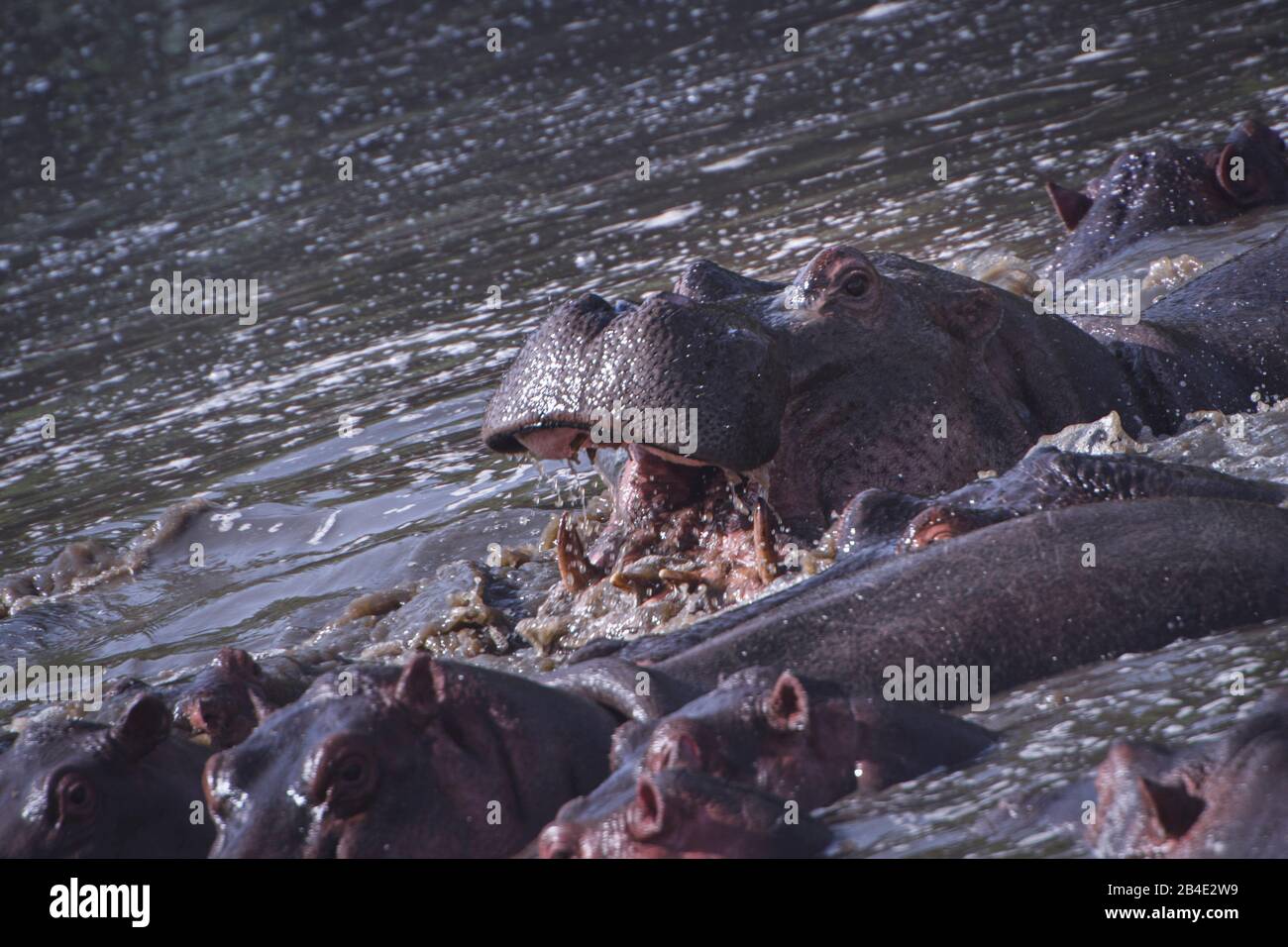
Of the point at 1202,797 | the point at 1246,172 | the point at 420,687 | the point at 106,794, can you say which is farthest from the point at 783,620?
the point at 1246,172

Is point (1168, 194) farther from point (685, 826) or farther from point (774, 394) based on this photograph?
point (685, 826)

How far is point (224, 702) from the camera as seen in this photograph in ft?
14.7

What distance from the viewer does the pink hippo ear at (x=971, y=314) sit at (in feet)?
17.4

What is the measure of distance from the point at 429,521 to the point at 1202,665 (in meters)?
3.87

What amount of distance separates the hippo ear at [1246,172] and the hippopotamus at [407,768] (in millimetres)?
5725

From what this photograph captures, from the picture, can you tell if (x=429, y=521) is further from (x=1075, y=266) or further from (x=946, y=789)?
→ (x=946, y=789)

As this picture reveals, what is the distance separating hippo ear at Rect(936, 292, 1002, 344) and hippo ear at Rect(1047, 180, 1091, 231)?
3.24 metres

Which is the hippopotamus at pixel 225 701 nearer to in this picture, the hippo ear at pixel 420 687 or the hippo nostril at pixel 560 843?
the hippo ear at pixel 420 687

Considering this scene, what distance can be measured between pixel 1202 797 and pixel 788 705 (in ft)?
2.67

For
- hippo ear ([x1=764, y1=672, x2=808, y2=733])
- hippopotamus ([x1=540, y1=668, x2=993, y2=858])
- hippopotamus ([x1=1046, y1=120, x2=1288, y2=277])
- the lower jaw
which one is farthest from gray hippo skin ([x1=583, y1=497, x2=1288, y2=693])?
hippopotamus ([x1=1046, y1=120, x2=1288, y2=277])

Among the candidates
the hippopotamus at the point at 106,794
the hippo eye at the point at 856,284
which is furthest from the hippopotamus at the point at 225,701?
the hippo eye at the point at 856,284
